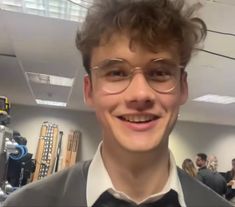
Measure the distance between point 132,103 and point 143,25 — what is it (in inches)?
8.5

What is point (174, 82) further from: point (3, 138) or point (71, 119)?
point (71, 119)

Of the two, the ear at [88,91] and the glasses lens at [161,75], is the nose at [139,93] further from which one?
the ear at [88,91]

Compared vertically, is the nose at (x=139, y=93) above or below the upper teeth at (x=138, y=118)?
above

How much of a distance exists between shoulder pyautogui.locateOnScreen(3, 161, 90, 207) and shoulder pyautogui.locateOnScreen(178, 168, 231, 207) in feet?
0.97

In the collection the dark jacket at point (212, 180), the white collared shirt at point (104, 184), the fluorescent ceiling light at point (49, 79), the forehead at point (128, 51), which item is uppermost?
the forehead at point (128, 51)

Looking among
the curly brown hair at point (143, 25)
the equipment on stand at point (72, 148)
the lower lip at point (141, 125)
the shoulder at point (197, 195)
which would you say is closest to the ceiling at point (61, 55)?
the curly brown hair at point (143, 25)

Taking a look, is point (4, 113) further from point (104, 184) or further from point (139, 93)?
point (139, 93)

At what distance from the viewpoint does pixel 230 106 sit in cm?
826

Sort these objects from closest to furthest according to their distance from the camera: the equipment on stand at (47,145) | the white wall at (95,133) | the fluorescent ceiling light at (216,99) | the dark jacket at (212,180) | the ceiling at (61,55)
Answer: the ceiling at (61,55)
the dark jacket at (212,180)
the fluorescent ceiling light at (216,99)
the equipment on stand at (47,145)
the white wall at (95,133)

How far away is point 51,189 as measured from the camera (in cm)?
98

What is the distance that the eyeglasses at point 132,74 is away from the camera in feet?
2.89

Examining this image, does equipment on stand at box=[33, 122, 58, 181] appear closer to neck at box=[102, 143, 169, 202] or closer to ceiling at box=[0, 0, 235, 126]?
ceiling at box=[0, 0, 235, 126]

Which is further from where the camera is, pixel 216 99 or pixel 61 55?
pixel 216 99

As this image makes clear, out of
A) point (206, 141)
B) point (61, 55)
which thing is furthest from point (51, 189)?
point (206, 141)
